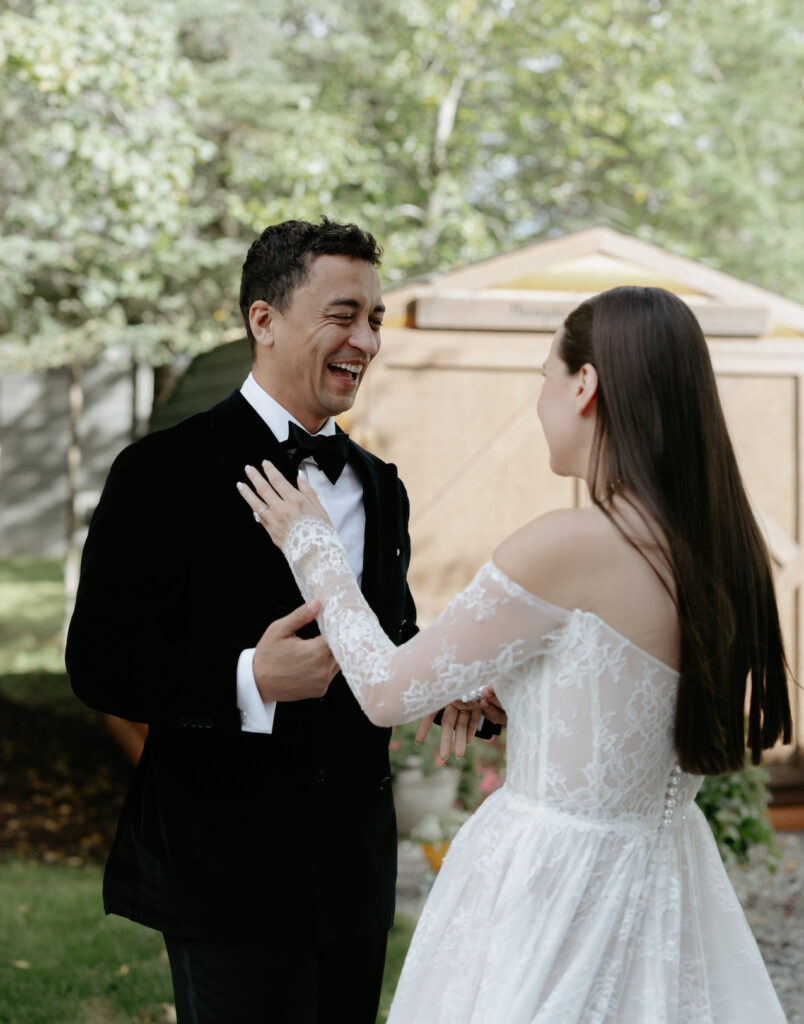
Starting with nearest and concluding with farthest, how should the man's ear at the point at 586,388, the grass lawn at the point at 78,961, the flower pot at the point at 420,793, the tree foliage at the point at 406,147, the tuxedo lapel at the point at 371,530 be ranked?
1. the man's ear at the point at 586,388
2. the tuxedo lapel at the point at 371,530
3. the grass lawn at the point at 78,961
4. the flower pot at the point at 420,793
5. the tree foliage at the point at 406,147

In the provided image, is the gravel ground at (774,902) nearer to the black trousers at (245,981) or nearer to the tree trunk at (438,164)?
the black trousers at (245,981)

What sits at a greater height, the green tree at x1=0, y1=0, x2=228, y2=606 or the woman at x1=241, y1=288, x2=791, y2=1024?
the green tree at x1=0, y1=0, x2=228, y2=606

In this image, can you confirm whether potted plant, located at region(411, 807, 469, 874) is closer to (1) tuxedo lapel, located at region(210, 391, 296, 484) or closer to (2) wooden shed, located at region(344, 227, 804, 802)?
(2) wooden shed, located at region(344, 227, 804, 802)

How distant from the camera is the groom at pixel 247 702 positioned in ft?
6.85

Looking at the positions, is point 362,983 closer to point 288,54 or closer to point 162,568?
point 162,568

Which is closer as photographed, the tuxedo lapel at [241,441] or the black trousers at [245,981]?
the black trousers at [245,981]

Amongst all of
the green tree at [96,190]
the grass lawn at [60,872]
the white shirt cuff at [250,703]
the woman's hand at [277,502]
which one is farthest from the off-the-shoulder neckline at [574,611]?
the green tree at [96,190]

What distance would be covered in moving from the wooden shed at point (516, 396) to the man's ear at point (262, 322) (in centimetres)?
415

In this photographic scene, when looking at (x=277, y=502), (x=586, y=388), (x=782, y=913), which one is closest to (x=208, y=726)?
(x=277, y=502)

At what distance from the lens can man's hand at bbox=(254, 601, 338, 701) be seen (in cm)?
198

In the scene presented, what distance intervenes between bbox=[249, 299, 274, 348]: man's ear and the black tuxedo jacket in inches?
9.7

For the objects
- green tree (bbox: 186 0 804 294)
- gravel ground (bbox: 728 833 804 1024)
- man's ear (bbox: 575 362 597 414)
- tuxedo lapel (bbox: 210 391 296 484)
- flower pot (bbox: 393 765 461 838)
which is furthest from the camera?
green tree (bbox: 186 0 804 294)

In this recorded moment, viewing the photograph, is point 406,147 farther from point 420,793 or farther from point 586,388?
point 586,388

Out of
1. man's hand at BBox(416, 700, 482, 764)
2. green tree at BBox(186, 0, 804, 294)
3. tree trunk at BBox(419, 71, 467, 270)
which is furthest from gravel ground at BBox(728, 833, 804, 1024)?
tree trunk at BBox(419, 71, 467, 270)
